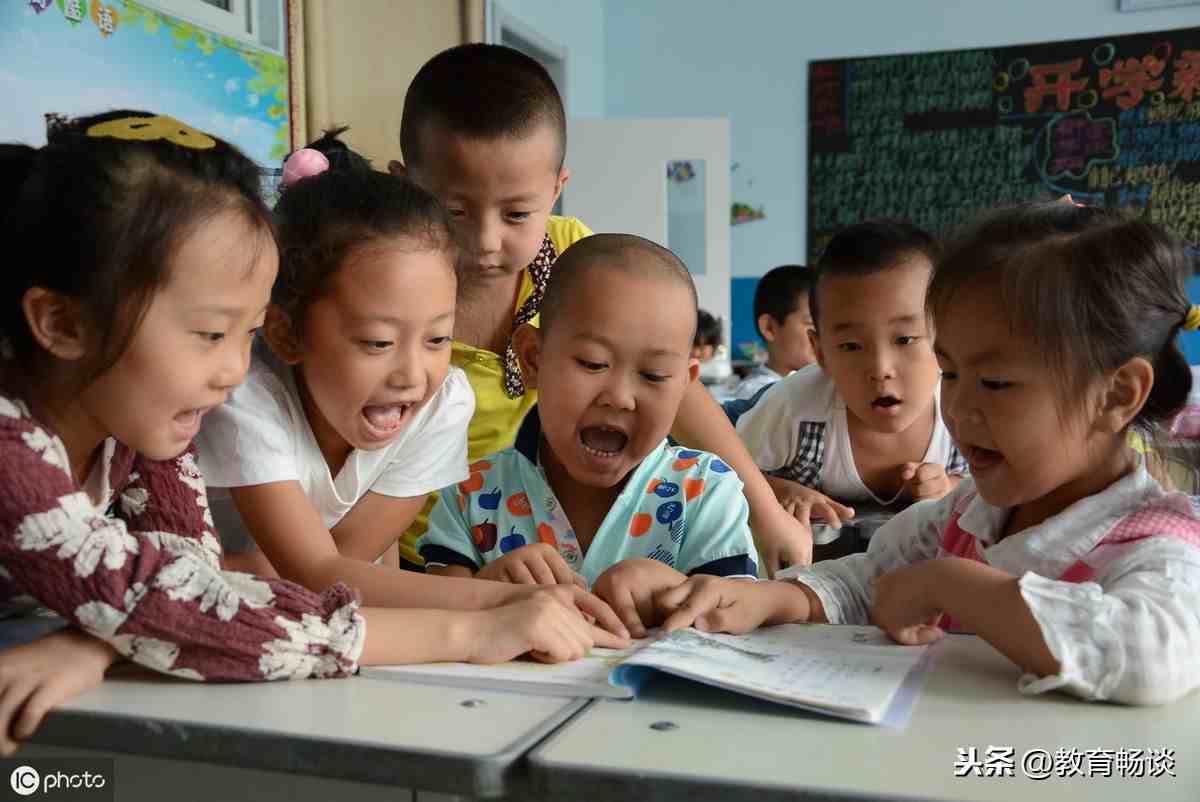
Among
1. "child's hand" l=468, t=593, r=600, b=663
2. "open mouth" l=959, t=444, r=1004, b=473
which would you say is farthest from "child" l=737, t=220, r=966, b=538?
"child's hand" l=468, t=593, r=600, b=663

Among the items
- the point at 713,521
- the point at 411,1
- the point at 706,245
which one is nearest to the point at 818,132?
the point at 706,245

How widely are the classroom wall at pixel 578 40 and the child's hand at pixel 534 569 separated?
4738 mm

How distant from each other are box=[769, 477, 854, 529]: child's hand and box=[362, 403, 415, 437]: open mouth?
0.84m

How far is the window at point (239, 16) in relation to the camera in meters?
3.12

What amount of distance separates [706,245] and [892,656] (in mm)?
5286

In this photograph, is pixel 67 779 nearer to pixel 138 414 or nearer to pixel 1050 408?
pixel 138 414

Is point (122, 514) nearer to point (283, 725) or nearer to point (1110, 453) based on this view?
point (283, 725)

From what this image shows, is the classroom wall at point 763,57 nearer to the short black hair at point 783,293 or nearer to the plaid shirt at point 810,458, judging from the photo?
the short black hair at point 783,293

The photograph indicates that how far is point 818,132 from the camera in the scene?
623cm

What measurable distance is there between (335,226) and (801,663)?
0.75 meters

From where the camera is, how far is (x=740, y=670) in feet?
2.74

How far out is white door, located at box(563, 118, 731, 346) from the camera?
5.95m

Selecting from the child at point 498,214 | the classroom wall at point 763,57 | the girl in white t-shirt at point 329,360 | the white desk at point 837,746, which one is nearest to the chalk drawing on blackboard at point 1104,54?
the classroom wall at point 763,57

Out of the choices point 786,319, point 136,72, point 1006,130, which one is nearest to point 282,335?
point 136,72
